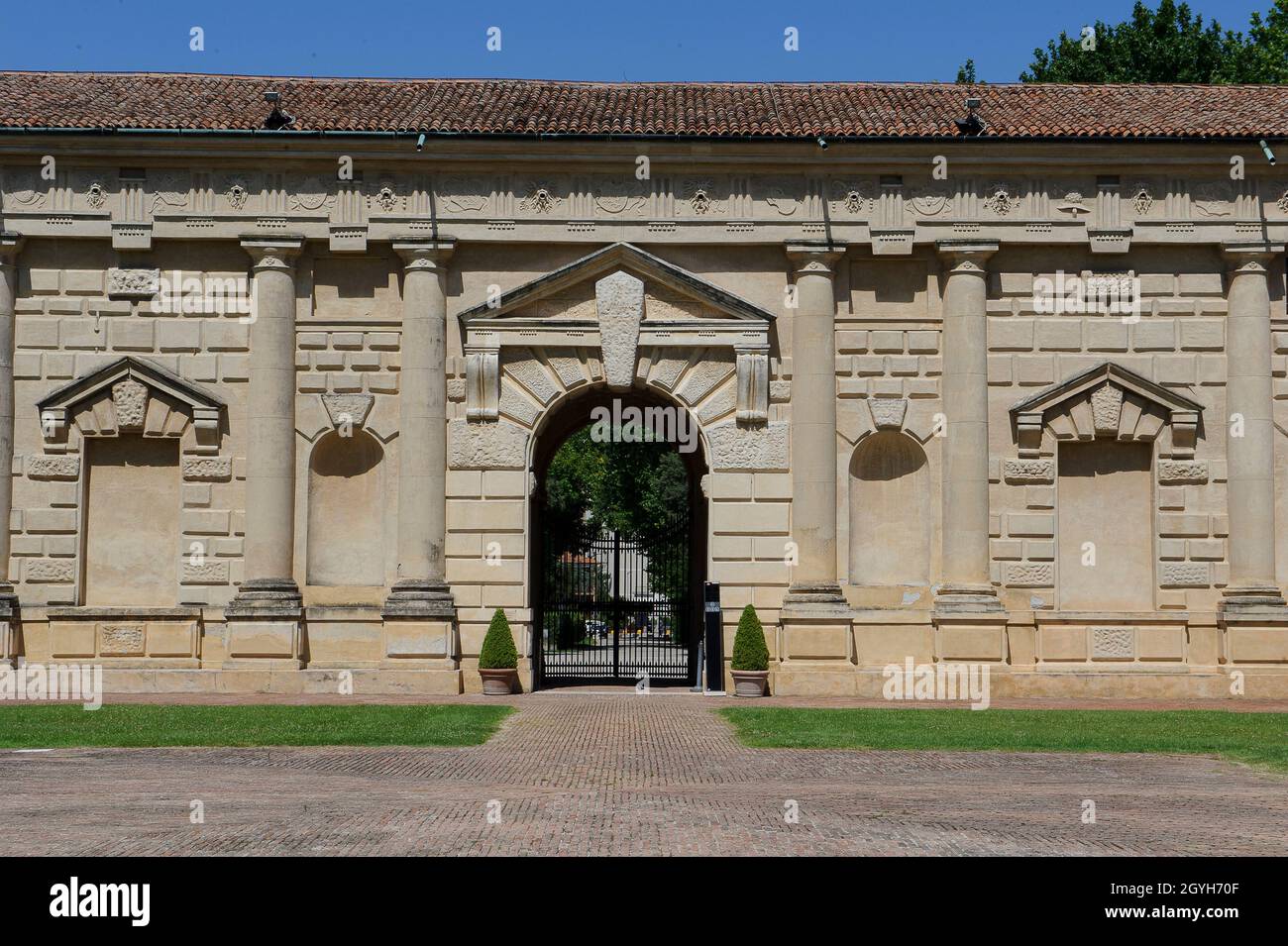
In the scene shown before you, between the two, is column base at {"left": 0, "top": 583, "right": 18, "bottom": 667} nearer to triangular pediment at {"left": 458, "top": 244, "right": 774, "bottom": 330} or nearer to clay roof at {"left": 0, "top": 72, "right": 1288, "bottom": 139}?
clay roof at {"left": 0, "top": 72, "right": 1288, "bottom": 139}

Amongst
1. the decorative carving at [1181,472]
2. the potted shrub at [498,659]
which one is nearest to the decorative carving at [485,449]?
the potted shrub at [498,659]

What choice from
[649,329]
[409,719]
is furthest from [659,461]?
[409,719]

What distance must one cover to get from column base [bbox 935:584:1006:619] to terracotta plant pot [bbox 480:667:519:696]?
7120 mm

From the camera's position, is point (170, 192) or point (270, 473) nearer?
point (270, 473)

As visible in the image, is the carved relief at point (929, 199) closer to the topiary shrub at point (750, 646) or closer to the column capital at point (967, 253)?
the column capital at point (967, 253)

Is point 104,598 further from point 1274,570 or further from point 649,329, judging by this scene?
point 1274,570

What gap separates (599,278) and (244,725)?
33.6ft

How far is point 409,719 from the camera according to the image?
65.3 feet

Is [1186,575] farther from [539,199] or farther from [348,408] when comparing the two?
A: [348,408]

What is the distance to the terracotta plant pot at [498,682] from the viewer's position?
24531 mm

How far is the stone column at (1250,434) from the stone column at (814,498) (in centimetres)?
659

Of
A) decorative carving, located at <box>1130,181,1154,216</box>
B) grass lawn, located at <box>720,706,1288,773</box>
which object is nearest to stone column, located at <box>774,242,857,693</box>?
grass lawn, located at <box>720,706,1288,773</box>

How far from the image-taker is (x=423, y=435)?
82.8 feet

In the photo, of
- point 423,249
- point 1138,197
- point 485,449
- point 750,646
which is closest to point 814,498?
point 750,646
